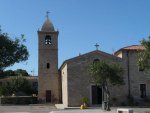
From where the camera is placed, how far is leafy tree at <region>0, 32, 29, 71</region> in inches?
923

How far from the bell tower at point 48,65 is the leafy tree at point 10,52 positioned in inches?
1309

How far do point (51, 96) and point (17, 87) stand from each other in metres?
19.1

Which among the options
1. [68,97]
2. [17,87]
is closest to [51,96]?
[68,97]

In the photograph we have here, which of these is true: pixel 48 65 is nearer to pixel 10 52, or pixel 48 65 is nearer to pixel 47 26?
pixel 47 26

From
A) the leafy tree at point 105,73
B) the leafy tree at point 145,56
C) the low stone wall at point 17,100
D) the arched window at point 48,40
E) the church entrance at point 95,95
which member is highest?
the arched window at point 48,40

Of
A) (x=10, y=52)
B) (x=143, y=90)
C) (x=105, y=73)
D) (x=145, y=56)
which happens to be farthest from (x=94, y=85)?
(x=10, y=52)

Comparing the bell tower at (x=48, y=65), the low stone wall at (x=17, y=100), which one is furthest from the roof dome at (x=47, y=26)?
the low stone wall at (x=17, y=100)

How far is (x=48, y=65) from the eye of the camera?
5891 cm

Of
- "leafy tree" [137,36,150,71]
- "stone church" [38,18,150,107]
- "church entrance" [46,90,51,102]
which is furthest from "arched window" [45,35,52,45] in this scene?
"leafy tree" [137,36,150,71]

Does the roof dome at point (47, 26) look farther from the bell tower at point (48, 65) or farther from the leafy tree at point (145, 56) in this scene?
the leafy tree at point (145, 56)

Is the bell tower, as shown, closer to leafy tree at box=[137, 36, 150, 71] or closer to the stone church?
the stone church

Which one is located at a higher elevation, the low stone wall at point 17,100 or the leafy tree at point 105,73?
the leafy tree at point 105,73

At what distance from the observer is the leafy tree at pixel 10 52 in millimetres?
23453

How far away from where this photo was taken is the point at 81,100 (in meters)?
48.3
